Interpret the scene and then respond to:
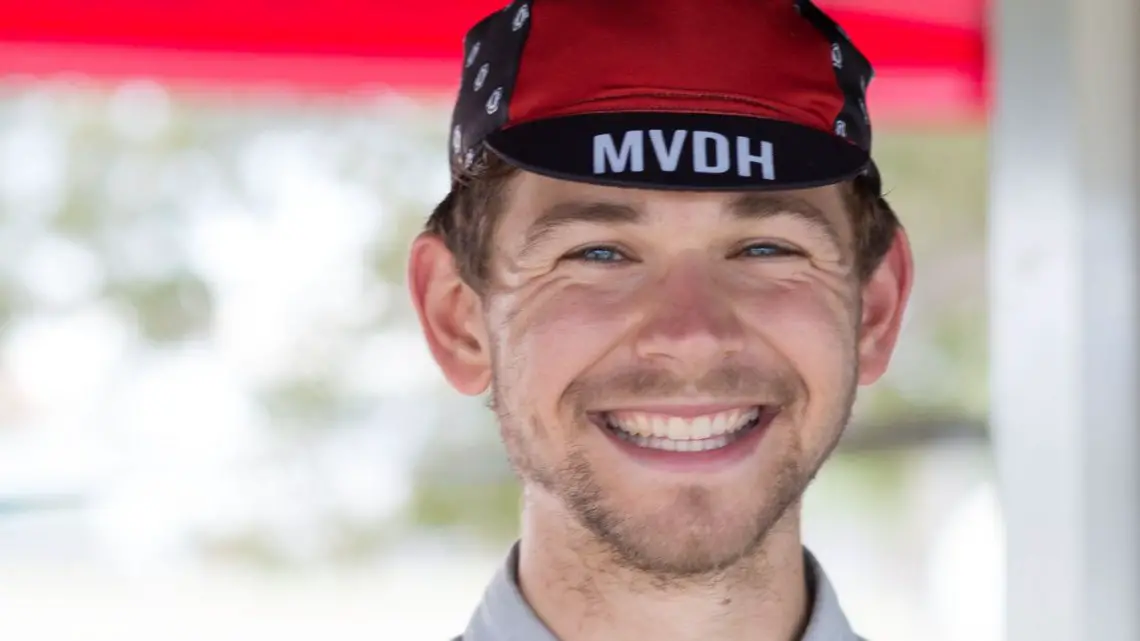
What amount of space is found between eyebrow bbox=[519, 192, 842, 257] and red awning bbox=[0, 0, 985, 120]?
28.3 inches

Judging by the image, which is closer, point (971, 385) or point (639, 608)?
point (639, 608)

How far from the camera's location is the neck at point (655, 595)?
4.75 feet

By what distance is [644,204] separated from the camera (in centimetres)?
141

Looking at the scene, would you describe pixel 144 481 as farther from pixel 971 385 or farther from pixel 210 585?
pixel 971 385

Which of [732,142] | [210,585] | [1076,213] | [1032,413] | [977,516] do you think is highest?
[732,142]

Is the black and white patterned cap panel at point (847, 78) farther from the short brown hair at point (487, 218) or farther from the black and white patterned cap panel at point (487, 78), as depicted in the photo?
the black and white patterned cap panel at point (487, 78)

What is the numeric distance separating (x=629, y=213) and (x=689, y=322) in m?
0.13

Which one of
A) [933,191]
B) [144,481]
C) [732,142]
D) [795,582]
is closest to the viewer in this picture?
[732,142]

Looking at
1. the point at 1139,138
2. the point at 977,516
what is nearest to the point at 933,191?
the point at 977,516

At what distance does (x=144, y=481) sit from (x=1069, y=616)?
5318 mm

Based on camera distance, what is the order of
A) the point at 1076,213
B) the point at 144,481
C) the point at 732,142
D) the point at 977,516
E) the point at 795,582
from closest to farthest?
the point at 732,142 → the point at 795,582 → the point at 1076,213 → the point at 977,516 → the point at 144,481

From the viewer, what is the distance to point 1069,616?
2.05 m

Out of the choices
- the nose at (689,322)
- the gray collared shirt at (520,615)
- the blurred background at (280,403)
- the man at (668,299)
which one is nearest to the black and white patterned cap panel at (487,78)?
the man at (668,299)

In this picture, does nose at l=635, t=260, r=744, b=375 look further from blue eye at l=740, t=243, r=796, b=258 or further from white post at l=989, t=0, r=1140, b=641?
white post at l=989, t=0, r=1140, b=641
